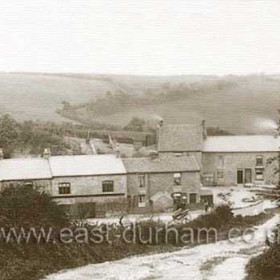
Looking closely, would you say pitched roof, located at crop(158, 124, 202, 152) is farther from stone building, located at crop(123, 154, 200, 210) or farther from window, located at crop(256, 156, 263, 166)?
window, located at crop(256, 156, 263, 166)

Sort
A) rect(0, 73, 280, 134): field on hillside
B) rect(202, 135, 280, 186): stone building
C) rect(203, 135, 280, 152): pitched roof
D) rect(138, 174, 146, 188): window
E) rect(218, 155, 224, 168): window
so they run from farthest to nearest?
rect(218, 155, 224, 168): window
rect(138, 174, 146, 188): window
rect(202, 135, 280, 186): stone building
rect(203, 135, 280, 152): pitched roof
rect(0, 73, 280, 134): field on hillside

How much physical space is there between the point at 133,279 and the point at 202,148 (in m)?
2.48

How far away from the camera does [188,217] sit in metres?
9.37

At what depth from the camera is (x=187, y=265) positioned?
855cm

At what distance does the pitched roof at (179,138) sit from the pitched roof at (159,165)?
0.53 ft

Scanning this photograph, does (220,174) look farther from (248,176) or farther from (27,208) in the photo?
(27,208)

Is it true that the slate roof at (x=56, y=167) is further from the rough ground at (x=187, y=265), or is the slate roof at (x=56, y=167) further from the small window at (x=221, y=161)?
the small window at (x=221, y=161)

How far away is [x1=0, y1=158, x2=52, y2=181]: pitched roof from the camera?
8.47 metres

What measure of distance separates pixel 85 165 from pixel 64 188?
0.40 metres

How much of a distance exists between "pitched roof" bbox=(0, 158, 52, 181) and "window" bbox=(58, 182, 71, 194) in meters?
0.25

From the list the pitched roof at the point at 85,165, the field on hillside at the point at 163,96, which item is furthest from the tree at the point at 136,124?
the pitched roof at the point at 85,165

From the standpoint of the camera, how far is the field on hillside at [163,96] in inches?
316

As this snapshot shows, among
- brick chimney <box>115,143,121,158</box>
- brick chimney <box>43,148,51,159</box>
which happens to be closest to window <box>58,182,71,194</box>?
brick chimney <box>43,148,51,159</box>

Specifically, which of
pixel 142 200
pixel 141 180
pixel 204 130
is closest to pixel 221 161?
pixel 204 130
